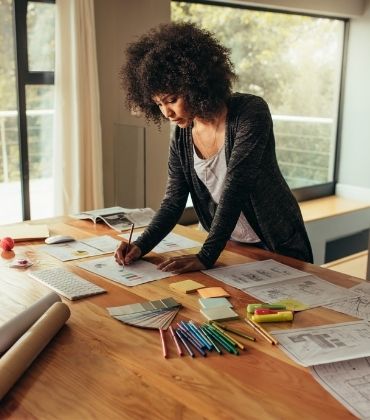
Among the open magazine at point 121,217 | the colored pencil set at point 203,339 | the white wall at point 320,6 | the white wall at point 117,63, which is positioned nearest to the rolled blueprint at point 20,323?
the colored pencil set at point 203,339

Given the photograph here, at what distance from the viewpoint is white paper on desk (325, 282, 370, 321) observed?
1.26 meters

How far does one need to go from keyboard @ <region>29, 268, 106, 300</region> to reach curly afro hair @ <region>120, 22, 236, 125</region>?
59 cm

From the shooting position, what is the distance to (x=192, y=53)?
1.62m

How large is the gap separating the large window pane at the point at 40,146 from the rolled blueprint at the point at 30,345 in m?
2.07

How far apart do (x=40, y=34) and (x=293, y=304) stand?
2306 mm

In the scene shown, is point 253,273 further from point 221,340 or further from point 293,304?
point 221,340

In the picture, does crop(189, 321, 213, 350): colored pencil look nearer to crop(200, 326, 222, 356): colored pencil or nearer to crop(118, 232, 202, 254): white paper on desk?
crop(200, 326, 222, 356): colored pencil

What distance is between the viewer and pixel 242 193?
5.29ft

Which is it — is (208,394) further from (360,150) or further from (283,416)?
(360,150)

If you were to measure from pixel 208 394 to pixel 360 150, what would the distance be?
4181 millimetres

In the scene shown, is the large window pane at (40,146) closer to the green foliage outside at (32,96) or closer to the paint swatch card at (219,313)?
the green foliage outside at (32,96)

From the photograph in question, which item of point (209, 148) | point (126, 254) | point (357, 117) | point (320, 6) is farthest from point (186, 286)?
point (357, 117)

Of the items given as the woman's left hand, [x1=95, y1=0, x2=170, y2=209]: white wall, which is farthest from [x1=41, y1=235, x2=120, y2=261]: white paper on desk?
[x1=95, y1=0, x2=170, y2=209]: white wall

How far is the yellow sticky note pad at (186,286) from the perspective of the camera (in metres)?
1.41
